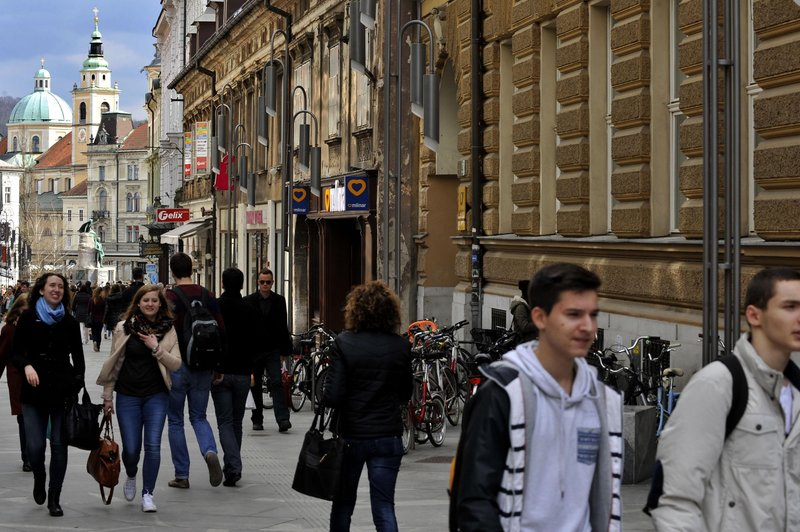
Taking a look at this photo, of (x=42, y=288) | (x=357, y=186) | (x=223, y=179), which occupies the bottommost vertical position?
(x=42, y=288)

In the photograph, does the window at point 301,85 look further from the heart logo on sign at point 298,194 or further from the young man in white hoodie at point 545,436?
the young man in white hoodie at point 545,436

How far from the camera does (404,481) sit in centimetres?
1391

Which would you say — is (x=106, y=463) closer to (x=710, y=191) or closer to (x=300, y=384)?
(x=710, y=191)

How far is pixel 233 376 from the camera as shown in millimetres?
13680

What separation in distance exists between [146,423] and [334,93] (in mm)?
23735

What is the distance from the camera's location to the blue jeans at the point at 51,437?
11.9m

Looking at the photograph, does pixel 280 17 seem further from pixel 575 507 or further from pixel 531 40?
pixel 575 507

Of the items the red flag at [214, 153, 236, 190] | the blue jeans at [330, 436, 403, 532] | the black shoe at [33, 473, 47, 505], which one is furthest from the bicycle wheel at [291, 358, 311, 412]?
the red flag at [214, 153, 236, 190]

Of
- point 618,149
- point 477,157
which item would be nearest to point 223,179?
point 477,157

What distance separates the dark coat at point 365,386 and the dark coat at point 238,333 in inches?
181

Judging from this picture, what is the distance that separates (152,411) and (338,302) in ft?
76.6

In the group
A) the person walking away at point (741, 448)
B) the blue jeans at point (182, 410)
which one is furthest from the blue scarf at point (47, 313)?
the person walking away at point (741, 448)

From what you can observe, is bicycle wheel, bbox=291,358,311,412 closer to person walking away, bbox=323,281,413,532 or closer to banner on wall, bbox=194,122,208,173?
person walking away, bbox=323,281,413,532

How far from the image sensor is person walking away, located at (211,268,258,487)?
13.5 meters
